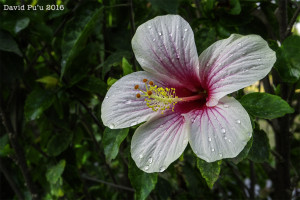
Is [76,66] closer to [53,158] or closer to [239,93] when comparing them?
[53,158]

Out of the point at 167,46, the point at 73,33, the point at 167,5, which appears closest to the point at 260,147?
the point at 167,46

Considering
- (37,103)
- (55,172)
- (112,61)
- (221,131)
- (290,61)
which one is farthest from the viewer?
(55,172)

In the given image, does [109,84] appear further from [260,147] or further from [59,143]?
[59,143]

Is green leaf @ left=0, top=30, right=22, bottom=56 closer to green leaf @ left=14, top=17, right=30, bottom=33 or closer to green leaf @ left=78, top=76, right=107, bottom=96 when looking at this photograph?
green leaf @ left=14, top=17, right=30, bottom=33

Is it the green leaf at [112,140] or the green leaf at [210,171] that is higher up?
the green leaf at [112,140]

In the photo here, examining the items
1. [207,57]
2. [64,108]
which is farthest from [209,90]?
[64,108]

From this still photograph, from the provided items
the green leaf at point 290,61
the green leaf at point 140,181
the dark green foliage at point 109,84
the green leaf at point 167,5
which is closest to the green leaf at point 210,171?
the dark green foliage at point 109,84

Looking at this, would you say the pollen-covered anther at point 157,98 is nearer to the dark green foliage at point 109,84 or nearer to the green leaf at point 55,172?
the dark green foliage at point 109,84
